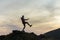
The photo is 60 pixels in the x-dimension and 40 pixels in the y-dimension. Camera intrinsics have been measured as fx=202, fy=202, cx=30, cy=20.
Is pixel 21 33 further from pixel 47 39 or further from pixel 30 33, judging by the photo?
pixel 47 39

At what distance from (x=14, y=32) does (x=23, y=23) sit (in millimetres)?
3224

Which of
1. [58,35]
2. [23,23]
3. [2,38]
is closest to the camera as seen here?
[23,23]

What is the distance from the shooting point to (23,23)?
4125 centimetres

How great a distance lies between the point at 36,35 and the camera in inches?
1768

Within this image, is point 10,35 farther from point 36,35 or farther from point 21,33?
point 36,35

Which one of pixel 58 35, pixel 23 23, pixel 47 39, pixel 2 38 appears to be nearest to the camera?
pixel 23 23

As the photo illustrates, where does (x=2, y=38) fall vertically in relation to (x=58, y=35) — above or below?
above

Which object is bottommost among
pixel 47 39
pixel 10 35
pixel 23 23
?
pixel 47 39

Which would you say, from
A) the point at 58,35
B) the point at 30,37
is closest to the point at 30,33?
the point at 30,37

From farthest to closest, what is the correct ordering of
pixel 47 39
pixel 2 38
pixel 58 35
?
pixel 58 35
pixel 47 39
pixel 2 38

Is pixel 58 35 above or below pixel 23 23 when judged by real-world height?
below

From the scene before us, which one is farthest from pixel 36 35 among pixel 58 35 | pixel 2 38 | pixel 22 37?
pixel 58 35

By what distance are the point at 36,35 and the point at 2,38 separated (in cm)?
755

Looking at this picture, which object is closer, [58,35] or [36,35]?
[36,35]
